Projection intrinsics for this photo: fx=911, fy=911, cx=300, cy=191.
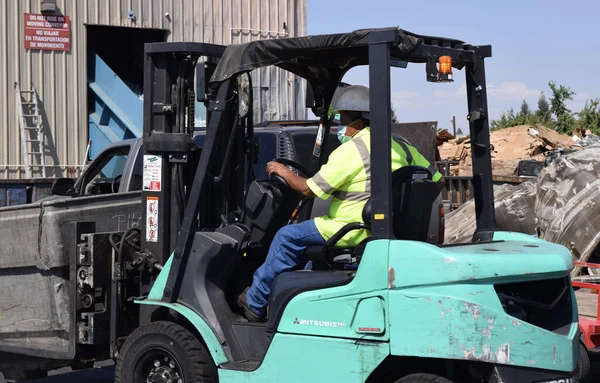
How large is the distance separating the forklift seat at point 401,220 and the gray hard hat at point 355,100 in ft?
1.60

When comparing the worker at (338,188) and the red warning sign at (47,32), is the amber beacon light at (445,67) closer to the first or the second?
the worker at (338,188)

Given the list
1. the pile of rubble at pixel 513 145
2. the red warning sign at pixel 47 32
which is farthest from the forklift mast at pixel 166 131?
the pile of rubble at pixel 513 145

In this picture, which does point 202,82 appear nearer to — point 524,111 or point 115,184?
point 115,184

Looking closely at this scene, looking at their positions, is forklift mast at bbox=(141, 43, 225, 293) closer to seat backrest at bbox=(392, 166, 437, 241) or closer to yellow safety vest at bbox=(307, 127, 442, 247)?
yellow safety vest at bbox=(307, 127, 442, 247)

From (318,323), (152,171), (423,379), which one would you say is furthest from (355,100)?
(423,379)

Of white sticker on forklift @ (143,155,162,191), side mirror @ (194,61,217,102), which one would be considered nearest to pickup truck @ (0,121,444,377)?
white sticker on forklift @ (143,155,162,191)

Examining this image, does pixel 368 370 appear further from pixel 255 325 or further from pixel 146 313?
pixel 146 313

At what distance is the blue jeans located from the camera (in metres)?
5.88

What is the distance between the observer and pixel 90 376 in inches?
356

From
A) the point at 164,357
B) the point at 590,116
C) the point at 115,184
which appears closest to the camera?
the point at 164,357

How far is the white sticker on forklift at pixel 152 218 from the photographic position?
21.8 ft

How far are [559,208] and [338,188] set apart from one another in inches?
220

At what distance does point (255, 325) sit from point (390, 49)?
79.3 inches

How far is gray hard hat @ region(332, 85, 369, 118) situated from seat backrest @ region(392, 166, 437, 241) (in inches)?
19.0
